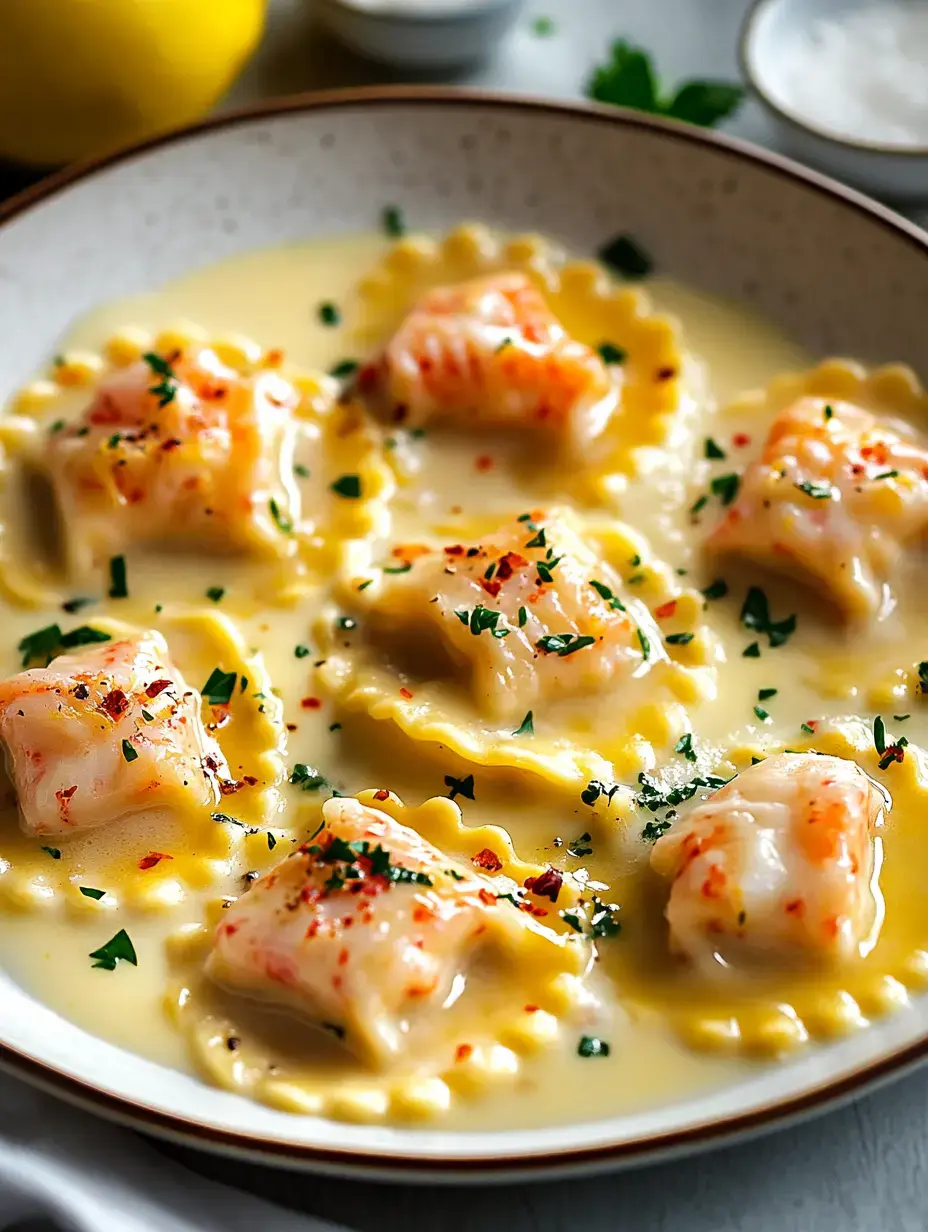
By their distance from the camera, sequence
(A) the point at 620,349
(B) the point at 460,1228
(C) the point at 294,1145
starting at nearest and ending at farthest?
(C) the point at 294,1145 → (B) the point at 460,1228 → (A) the point at 620,349

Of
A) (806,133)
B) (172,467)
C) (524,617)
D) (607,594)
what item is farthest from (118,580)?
(806,133)

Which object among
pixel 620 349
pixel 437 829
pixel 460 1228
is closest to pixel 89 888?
pixel 437 829

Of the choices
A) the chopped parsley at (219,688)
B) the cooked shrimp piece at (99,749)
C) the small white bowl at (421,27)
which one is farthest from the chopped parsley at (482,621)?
the small white bowl at (421,27)

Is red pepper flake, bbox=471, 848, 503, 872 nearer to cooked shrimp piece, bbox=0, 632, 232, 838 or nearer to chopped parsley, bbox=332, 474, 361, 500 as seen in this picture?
cooked shrimp piece, bbox=0, 632, 232, 838

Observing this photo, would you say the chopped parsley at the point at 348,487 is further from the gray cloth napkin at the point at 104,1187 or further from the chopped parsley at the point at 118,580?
the gray cloth napkin at the point at 104,1187

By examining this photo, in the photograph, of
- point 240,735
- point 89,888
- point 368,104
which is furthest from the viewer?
point 368,104

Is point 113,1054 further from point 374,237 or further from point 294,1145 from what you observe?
point 374,237

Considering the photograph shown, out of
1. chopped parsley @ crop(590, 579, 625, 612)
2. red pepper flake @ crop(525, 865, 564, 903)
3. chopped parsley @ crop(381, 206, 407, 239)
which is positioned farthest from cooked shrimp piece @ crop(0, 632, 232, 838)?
chopped parsley @ crop(381, 206, 407, 239)

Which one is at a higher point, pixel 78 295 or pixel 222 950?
pixel 78 295
